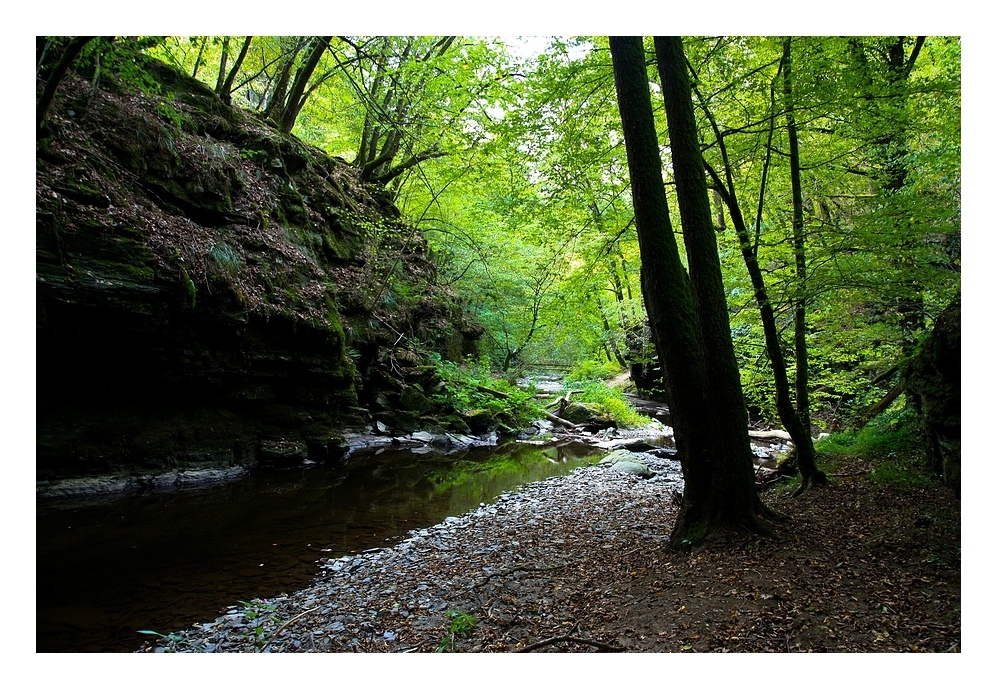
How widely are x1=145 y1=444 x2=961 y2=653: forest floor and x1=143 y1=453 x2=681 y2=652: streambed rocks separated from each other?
0.05ft

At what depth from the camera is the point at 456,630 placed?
361 cm

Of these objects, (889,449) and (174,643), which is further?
(889,449)

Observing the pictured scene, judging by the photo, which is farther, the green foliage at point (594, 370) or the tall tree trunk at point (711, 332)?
the green foliage at point (594, 370)

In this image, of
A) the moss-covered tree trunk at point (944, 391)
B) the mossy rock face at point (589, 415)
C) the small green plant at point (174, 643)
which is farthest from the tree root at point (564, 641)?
the mossy rock face at point (589, 415)

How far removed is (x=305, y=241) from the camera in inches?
492

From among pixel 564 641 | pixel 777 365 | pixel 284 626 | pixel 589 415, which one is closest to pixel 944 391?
pixel 777 365

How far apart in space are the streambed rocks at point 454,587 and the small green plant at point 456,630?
1 centimetres

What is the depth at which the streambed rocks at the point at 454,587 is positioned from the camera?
3.68m

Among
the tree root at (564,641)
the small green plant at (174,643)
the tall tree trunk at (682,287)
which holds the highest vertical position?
the tall tree trunk at (682,287)

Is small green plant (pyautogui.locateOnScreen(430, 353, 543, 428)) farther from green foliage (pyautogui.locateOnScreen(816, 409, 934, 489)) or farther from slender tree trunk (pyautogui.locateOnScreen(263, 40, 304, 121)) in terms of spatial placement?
green foliage (pyautogui.locateOnScreen(816, 409, 934, 489))

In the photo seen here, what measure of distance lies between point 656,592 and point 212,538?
5026 mm

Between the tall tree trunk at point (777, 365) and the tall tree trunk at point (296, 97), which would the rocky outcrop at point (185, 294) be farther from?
the tall tree trunk at point (777, 365)

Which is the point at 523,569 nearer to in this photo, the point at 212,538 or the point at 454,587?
the point at 454,587
